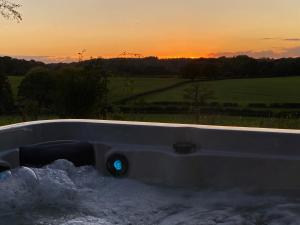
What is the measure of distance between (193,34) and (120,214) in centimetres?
655

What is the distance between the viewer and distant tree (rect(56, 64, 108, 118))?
6422 millimetres

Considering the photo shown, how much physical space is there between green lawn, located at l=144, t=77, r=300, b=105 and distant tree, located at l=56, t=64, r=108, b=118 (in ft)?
30.0

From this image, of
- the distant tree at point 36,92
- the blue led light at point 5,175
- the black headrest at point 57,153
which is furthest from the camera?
the distant tree at point 36,92

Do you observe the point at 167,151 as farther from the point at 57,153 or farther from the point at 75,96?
the point at 75,96

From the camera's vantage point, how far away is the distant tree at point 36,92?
7388 millimetres

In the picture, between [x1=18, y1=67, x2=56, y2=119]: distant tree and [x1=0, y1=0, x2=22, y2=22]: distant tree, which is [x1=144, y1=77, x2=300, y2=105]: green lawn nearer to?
[x1=18, y1=67, x2=56, y2=119]: distant tree

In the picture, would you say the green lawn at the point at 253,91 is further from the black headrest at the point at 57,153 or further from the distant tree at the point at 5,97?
the black headrest at the point at 57,153

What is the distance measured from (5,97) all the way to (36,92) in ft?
3.28

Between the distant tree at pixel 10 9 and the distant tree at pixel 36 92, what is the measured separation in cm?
98

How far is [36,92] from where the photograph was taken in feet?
28.6

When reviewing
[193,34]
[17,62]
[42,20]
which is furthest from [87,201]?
[17,62]

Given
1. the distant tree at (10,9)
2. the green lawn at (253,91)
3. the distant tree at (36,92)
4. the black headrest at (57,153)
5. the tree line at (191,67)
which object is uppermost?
the distant tree at (10,9)

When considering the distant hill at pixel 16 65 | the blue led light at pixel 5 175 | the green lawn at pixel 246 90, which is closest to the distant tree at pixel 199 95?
the distant hill at pixel 16 65

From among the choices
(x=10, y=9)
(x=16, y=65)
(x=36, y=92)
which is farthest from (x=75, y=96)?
(x=16, y=65)
